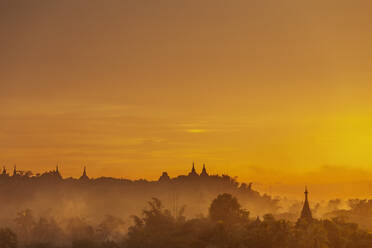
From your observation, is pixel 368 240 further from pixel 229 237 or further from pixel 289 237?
pixel 229 237

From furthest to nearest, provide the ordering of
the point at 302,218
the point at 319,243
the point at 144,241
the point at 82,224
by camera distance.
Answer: the point at 82,224 < the point at 144,241 < the point at 302,218 < the point at 319,243

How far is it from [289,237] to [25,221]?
301 ft

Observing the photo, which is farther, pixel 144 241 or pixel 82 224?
pixel 82 224

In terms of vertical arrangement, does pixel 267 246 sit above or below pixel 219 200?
below

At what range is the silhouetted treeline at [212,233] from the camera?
11425 centimetres

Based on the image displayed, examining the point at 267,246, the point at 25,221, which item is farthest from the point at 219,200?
the point at 25,221

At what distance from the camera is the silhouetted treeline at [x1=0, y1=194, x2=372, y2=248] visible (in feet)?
375

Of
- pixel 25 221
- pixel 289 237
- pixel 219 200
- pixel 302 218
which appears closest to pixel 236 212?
pixel 219 200

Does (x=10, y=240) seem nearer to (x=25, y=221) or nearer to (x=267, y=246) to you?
(x=25, y=221)

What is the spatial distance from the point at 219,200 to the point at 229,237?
20.7m

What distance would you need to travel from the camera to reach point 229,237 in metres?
121

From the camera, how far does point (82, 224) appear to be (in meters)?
175

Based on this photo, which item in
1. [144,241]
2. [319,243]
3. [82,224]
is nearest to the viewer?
[319,243]

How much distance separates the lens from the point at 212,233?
12725cm
